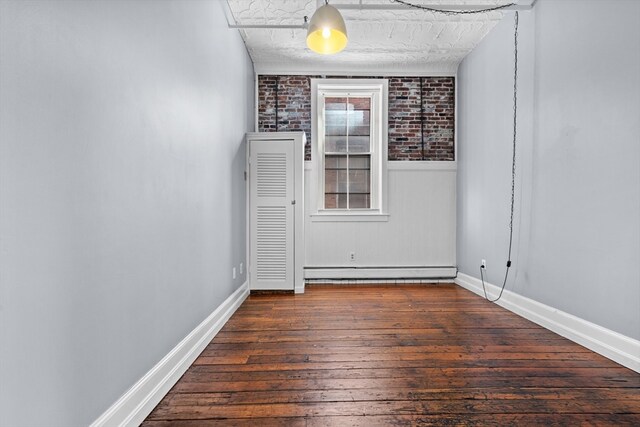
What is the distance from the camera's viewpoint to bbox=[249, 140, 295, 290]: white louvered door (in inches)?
168

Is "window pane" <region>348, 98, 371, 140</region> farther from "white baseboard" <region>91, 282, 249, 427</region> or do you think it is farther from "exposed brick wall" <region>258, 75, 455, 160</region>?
"white baseboard" <region>91, 282, 249, 427</region>

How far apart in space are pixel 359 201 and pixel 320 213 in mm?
608

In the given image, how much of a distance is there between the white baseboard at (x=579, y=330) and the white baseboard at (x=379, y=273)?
1.12 meters

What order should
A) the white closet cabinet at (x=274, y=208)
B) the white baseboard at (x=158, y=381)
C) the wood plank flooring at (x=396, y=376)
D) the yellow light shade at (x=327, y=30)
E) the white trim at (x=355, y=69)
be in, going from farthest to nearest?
the white trim at (x=355, y=69)
the white closet cabinet at (x=274, y=208)
the yellow light shade at (x=327, y=30)
the wood plank flooring at (x=396, y=376)
the white baseboard at (x=158, y=381)

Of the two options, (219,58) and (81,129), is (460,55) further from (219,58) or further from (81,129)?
(81,129)

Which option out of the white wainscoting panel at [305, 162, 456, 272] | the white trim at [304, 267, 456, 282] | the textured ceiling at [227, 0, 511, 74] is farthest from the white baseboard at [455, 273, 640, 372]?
the textured ceiling at [227, 0, 511, 74]

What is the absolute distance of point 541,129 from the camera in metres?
3.10

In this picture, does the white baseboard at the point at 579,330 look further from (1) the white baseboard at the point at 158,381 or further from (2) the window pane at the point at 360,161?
(1) the white baseboard at the point at 158,381

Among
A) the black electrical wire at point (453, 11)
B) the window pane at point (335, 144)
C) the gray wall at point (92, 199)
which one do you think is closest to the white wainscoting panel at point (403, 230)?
the window pane at point (335, 144)

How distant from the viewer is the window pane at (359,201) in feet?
16.7

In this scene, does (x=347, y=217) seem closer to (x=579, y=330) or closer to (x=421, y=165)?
(x=421, y=165)

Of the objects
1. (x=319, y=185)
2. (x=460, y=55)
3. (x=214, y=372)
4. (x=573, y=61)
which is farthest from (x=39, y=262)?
(x=460, y=55)

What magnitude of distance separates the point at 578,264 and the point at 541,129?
3.93ft

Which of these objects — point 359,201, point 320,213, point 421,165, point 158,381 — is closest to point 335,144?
point 359,201
